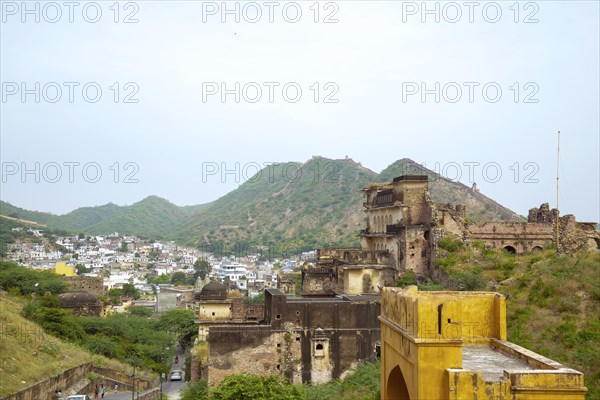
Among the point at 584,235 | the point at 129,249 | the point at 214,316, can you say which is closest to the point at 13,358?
the point at 214,316

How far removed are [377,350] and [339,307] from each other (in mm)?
2370

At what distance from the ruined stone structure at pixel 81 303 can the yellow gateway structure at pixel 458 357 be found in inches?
1675

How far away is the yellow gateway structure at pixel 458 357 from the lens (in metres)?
7.53

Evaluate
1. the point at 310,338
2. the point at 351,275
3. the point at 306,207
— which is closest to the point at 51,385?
the point at 310,338

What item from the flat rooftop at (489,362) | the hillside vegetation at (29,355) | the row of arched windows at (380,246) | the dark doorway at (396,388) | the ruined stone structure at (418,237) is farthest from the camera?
the row of arched windows at (380,246)

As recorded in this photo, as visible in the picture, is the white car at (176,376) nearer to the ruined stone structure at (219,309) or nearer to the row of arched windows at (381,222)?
the ruined stone structure at (219,309)

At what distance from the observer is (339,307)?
992 inches

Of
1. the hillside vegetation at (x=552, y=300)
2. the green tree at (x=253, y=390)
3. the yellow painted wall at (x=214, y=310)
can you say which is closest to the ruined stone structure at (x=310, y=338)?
the green tree at (x=253, y=390)

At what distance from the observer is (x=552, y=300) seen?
70.3 feet

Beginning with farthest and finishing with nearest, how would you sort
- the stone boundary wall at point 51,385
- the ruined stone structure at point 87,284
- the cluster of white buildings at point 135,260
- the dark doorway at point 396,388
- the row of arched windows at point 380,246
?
the cluster of white buildings at point 135,260 < the ruined stone structure at point 87,284 < the row of arched windows at point 380,246 < the stone boundary wall at point 51,385 < the dark doorway at point 396,388

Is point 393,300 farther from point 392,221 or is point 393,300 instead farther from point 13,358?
point 392,221

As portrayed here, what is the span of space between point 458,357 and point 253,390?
41.4ft

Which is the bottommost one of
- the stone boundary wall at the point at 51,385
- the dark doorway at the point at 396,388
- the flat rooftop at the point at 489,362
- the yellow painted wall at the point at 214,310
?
the stone boundary wall at the point at 51,385

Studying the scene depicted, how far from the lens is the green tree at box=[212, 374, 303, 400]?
754 inches
